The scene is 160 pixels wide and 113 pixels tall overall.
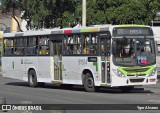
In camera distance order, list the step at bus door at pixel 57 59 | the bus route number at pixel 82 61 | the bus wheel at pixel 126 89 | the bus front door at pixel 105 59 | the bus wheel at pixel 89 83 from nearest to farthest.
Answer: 1. the bus front door at pixel 105 59
2. the bus wheel at pixel 89 83
3. the bus route number at pixel 82 61
4. the bus wheel at pixel 126 89
5. the step at bus door at pixel 57 59

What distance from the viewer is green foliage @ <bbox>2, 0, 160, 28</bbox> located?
35.3 m

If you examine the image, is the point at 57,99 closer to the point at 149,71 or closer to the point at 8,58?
the point at 149,71

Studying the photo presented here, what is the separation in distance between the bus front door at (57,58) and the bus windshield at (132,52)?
401 cm

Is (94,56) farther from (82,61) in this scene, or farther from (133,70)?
(133,70)

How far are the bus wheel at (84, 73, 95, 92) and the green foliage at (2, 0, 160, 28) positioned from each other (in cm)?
1407

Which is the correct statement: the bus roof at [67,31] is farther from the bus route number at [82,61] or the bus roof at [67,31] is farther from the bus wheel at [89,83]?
A: the bus wheel at [89,83]

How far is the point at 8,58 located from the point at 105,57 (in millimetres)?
8678

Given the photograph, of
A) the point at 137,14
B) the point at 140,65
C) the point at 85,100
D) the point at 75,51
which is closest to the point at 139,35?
the point at 140,65

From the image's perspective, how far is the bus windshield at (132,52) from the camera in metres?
20.4

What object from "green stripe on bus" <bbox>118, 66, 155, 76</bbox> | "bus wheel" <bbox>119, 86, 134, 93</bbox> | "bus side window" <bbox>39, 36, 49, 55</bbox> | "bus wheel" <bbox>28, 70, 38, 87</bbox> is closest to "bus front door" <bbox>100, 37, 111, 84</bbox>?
"green stripe on bus" <bbox>118, 66, 155, 76</bbox>

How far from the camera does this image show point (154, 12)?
35.8 m

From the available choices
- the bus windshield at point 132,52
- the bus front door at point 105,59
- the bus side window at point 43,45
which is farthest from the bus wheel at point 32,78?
the bus windshield at point 132,52

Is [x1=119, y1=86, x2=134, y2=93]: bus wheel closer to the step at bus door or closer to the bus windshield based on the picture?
the bus windshield

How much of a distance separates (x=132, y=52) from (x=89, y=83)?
2514mm
